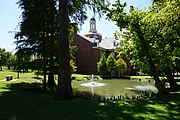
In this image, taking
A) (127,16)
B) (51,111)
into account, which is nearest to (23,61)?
(127,16)

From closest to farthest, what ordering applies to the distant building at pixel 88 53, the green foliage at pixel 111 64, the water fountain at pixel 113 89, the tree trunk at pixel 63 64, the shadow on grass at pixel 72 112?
the shadow on grass at pixel 72 112, the tree trunk at pixel 63 64, the water fountain at pixel 113 89, the green foliage at pixel 111 64, the distant building at pixel 88 53

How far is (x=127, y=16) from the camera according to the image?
1595cm

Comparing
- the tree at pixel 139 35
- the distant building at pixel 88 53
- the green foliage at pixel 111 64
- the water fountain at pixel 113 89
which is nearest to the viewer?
the tree at pixel 139 35

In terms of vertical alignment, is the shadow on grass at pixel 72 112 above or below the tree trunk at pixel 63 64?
below

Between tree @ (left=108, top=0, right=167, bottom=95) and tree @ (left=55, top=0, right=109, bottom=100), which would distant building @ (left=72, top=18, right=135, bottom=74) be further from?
tree @ (left=55, top=0, right=109, bottom=100)

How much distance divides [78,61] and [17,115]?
164 feet

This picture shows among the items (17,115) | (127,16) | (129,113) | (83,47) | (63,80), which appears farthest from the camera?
(83,47)

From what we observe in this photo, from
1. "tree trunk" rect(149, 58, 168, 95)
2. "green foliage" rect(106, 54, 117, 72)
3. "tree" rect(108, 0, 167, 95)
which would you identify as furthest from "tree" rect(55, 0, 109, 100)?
"green foliage" rect(106, 54, 117, 72)

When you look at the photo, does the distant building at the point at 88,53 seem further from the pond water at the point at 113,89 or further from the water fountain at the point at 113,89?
the pond water at the point at 113,89

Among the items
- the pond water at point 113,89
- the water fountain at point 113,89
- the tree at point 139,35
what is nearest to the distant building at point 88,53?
the water fountain at point 113,89

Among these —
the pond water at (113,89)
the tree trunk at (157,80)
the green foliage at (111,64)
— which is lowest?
the pond water at (113,89)

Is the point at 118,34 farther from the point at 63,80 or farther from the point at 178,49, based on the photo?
the point at 63,80

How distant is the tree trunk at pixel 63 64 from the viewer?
40.0 feet

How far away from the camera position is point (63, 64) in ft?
40.9
